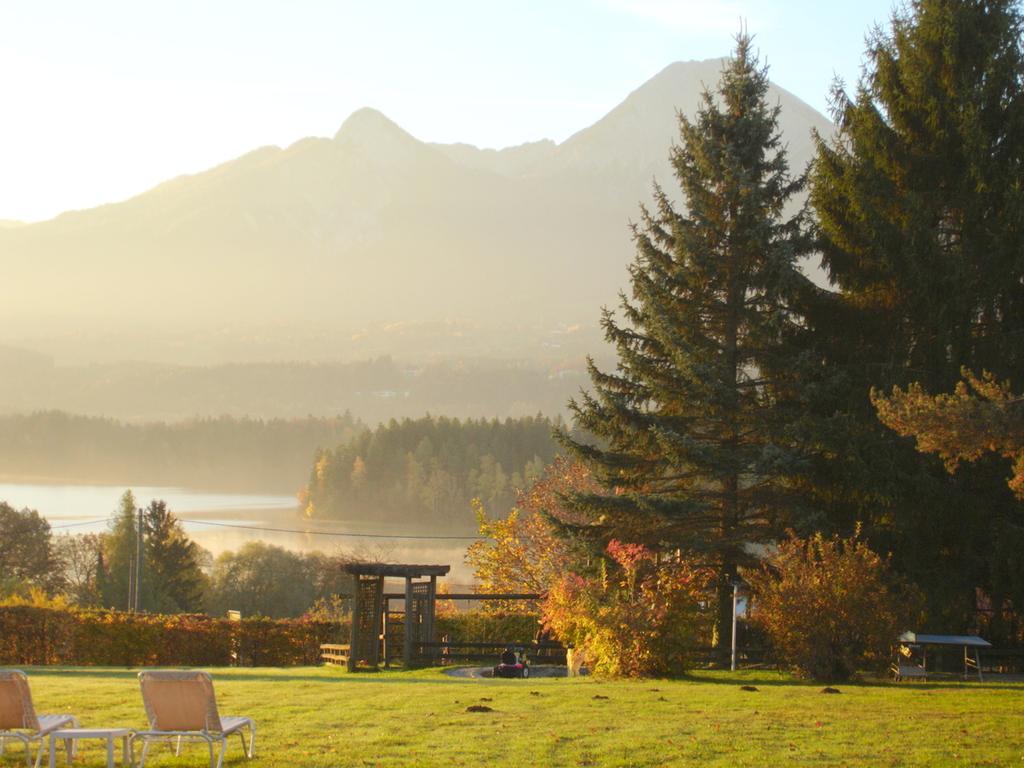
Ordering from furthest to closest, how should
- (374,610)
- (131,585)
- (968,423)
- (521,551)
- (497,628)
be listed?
(131,585), (521,551), (497,628), (374,610), (968,423)

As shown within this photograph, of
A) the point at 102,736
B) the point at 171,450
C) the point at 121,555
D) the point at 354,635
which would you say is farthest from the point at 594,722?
the point at 171,450

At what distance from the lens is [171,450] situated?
192125 mm

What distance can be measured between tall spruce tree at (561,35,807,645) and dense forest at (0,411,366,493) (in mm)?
156560

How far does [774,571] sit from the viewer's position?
2423 cm

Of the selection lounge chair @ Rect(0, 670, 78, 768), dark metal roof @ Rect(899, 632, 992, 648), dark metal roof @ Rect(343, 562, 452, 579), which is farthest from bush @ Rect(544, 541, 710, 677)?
lounge chair @ Rect(0, 670, 78, 768)

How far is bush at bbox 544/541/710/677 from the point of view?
19125 millimetres

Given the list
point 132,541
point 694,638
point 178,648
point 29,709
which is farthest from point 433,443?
point 29,709

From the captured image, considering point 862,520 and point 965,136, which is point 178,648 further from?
point 965,136

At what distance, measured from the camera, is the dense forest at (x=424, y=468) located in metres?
111

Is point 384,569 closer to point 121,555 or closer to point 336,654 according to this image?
point 336,654

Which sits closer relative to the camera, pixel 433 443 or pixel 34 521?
pixel 34 521

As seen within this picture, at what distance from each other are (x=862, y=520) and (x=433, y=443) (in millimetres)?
95526

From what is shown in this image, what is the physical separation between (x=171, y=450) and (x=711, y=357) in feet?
579

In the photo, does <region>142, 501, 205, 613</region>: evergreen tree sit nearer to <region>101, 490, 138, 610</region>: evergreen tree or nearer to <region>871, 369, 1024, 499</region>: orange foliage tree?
<region>101, 490, 138, 610</region>: evergreen tree
